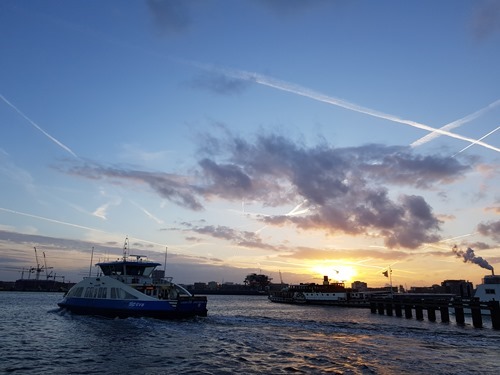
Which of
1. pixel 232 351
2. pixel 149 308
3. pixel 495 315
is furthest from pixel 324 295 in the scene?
pixel 232 351

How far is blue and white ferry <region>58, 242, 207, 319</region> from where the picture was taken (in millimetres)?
51750

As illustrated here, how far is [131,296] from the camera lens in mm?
53625

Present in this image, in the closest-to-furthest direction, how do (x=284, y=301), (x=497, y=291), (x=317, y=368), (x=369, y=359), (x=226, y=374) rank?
(x=226, y=374) → (x=317, y=368) → (x=369, y=359) → (x=497, y=291) → (x=284, y=301)

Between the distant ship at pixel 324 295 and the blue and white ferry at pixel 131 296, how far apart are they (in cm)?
7965

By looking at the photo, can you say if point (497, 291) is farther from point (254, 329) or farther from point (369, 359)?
point (369, 359)

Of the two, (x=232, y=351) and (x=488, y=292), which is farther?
(x=488, y=292)

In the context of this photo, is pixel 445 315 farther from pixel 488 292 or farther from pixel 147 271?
pixel 147 271

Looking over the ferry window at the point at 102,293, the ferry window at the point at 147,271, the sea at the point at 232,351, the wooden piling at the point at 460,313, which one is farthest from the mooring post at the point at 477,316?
the ferry window at the point at 102,293

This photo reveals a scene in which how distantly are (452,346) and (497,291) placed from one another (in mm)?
48017

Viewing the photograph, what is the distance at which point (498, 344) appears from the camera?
37938 mm

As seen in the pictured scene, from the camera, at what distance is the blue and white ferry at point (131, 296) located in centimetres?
5175

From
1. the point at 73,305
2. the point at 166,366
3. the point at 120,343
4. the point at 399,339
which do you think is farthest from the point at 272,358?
the point at 73,305

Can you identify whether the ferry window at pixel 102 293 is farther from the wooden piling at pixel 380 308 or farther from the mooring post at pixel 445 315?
the wooden piling at pixel 380 308

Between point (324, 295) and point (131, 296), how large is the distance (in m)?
97.5
